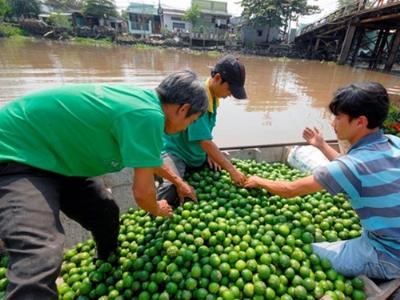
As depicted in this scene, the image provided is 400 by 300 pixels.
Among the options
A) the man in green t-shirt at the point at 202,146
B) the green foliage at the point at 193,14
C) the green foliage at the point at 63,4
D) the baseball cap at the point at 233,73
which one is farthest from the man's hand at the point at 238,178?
the green foliage at the point at 63,4

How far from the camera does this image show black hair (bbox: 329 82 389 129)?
2.07 meters

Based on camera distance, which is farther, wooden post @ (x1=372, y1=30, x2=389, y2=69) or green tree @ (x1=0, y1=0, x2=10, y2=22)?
green tree @ (x1=0, y1=0, x2=10, y2=22)

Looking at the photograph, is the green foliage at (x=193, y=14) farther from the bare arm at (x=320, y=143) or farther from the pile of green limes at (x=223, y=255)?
the pile of green limes at (x=223, y=255)

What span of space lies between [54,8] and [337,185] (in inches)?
2199

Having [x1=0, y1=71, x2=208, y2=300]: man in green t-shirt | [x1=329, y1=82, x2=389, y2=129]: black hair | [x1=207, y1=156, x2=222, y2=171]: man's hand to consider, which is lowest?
[x1=207, y1=156, x2=222, y2=171]: man's hand

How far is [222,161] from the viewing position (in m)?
3.29

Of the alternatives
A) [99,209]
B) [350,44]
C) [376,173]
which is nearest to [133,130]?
[99,209]

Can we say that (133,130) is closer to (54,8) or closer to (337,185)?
(337,185)

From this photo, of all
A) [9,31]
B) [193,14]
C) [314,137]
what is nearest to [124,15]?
[193,14]

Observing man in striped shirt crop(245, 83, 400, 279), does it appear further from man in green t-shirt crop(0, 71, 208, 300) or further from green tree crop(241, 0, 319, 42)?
green tree crop(241, 0, 319, 42)

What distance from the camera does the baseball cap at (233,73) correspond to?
2977mm

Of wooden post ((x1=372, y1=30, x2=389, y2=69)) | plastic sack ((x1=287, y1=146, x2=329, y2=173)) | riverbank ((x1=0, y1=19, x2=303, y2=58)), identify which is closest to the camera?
plastic sack ((x1=287, y1=146, x2=329, y2=173))

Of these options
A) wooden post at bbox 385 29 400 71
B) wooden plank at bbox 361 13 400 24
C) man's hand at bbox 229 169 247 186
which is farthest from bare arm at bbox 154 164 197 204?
wooden post at bbox 385 29 400 71

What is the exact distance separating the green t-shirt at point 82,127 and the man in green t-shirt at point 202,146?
0.89 m
